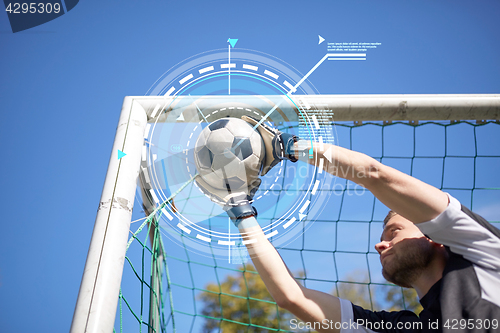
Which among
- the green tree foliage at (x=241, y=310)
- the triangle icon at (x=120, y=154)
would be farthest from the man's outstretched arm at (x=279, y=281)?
the green tree foliage at (x=241, y=310)

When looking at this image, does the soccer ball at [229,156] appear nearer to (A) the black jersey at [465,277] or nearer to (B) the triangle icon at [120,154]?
(B) the triangle icon at [120,154]

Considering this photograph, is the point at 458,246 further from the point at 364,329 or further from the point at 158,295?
the point at 158,295

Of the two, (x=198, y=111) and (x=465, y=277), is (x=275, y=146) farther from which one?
(x=465, y=277)

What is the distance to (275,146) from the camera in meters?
1.65

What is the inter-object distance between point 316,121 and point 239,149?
575 millimetres

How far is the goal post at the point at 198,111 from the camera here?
157 cm

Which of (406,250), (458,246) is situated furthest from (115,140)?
(458,246)

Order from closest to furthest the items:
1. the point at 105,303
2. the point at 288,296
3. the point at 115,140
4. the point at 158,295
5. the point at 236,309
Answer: the point at 105,303 → the point at 288,296 → the point at 115,140 → the point at 158,295 → the point at 236,309

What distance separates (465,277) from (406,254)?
0.79 ft

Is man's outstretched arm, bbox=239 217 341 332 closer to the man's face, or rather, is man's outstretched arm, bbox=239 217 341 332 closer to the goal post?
the man's face

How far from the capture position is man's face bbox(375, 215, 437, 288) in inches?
60.1

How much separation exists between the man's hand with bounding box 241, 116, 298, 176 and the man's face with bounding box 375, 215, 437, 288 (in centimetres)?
58

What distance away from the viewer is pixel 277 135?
1663mm

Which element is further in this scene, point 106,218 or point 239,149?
point 239,149
